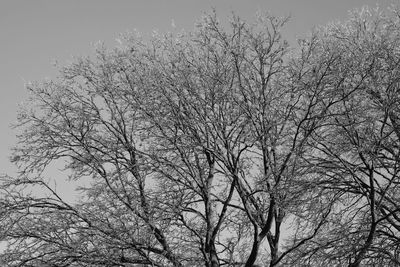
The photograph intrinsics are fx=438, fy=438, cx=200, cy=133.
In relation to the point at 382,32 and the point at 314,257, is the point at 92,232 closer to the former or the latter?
the point at 314,257

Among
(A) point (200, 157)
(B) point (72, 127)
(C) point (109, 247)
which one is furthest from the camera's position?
(A) point (200, 157)

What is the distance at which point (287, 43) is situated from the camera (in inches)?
309

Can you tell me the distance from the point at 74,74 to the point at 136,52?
4.94 feet

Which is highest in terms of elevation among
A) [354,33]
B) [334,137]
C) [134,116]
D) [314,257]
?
[354,33]

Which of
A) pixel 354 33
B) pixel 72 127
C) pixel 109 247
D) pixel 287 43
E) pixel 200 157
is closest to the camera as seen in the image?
pixel 109 247

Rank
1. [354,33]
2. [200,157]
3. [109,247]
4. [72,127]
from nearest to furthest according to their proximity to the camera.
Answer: [109,247] → [72,127] → [200,157] → [354,33]

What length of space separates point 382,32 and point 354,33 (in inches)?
23.5

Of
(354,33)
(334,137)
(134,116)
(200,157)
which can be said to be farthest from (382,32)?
(134,116)

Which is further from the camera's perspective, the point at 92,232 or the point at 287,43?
the point at 287,43

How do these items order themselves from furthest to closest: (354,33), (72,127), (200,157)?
(354,33) < (200,157) < (72,127)

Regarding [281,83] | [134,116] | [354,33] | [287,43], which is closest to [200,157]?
[134,116]

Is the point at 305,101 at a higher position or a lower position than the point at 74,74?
lower

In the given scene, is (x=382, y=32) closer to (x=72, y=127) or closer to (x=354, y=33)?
(x=354, y=33)

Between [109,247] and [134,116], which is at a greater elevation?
[134,116]
